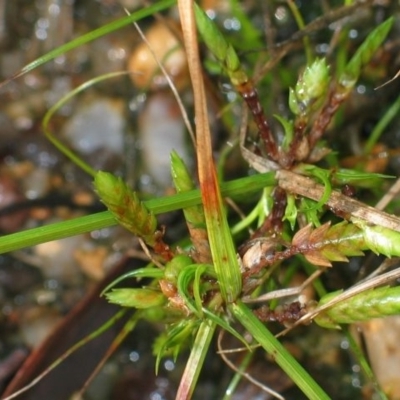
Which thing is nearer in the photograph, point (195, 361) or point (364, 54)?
point (195, 361)

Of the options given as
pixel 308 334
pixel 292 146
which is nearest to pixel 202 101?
pixel 292 146

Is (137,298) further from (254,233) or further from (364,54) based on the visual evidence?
(364,54)

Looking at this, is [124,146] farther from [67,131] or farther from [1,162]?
[1,162]

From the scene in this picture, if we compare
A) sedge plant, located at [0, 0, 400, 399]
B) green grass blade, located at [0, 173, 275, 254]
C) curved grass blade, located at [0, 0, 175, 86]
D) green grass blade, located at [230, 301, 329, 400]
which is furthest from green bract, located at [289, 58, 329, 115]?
green grass blade, located at [230, 301, 329, 400]


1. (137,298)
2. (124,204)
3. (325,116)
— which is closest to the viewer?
(124,204)

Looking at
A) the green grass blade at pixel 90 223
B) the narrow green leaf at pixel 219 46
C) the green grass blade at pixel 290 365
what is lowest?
the green grass blade at pixel 290 365

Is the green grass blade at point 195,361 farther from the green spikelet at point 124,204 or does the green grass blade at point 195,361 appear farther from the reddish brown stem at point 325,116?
the reddish brown stem at point 325,116

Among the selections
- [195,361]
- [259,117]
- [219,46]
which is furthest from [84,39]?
[195,361]

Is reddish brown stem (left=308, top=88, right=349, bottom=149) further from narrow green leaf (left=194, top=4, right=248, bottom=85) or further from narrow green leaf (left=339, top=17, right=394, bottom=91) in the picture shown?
narrow green leaf (left=194, top=4, right=248, bottom=85)

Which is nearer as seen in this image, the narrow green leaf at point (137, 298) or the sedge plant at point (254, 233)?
the sedge plant at point (254, 233)

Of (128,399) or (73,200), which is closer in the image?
(128,399)

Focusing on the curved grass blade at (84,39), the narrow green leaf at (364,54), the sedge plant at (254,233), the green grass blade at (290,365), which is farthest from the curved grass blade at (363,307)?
the curved grass blade at (84,39)
